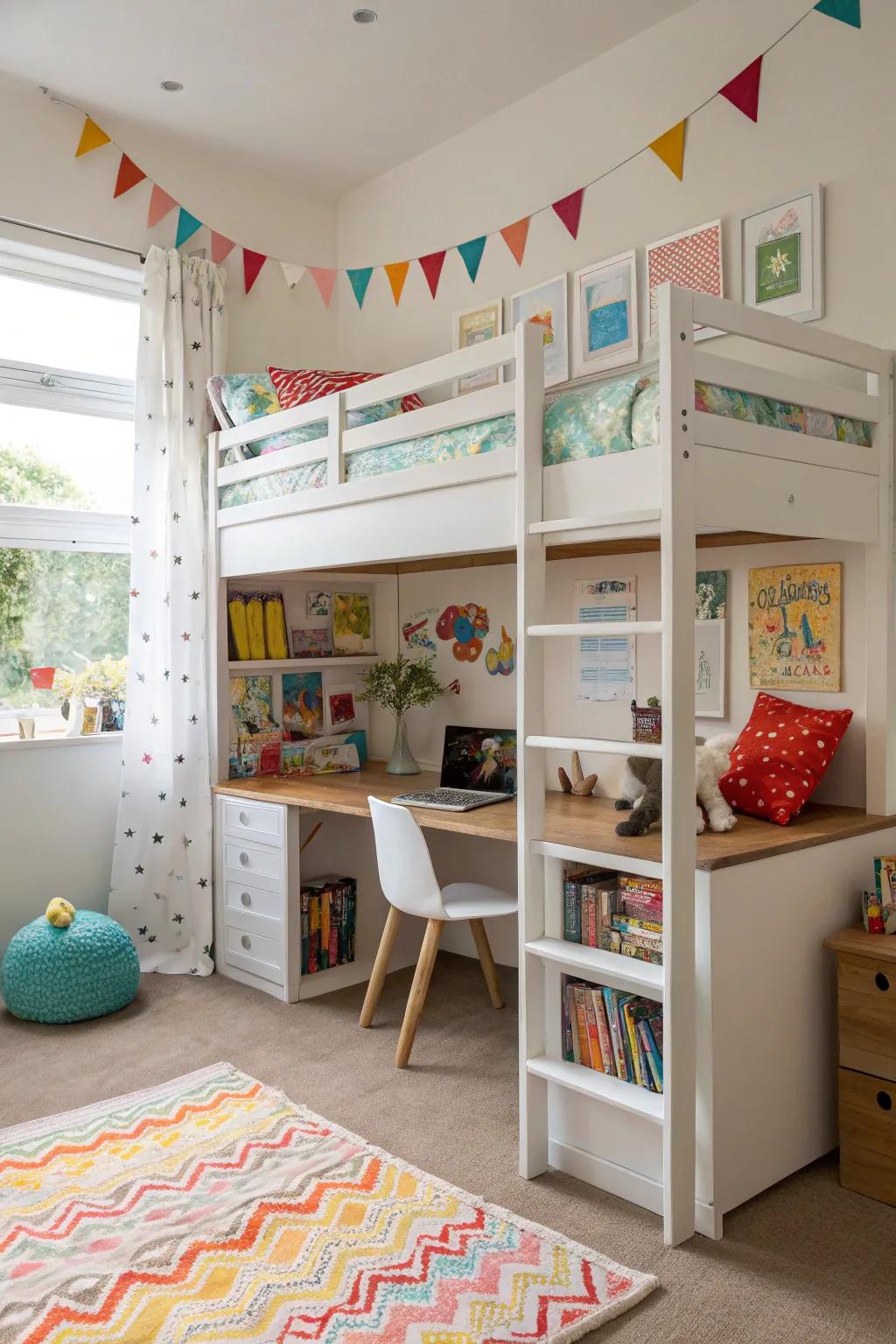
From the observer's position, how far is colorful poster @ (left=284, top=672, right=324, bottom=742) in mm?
3738

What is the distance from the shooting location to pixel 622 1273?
1.79m

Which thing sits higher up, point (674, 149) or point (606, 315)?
point (674, 149)

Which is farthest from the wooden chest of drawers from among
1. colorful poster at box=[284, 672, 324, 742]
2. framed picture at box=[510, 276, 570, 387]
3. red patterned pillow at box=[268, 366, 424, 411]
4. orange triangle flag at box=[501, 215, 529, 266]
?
orange triangle flag at box=[501, 215, 529, 266]

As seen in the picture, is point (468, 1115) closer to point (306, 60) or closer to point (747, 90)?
point (747, 90)

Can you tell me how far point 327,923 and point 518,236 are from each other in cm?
229

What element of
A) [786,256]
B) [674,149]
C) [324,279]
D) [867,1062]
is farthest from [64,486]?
[867,1062]

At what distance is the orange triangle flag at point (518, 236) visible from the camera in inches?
129

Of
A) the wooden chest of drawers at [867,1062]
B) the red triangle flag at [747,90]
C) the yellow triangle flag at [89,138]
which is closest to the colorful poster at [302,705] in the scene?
the yellow triangle flag at [89,138]

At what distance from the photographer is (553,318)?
3.15m

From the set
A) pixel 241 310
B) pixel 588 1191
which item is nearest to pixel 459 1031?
pixel 588 1191

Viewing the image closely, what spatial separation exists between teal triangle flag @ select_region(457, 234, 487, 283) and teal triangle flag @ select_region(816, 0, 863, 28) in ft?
4.11

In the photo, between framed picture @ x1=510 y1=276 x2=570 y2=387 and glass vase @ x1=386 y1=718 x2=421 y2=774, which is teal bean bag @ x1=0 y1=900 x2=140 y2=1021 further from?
framed picture @ x1=510 y1=276 x2=570 y2=387

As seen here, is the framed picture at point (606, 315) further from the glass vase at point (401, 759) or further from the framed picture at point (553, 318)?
the glass vase at point (401, 759)

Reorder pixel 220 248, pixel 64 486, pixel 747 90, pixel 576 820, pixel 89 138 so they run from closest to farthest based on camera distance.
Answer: pixel 576 820, pixel 747 90, pixel 89 138, pixel 64 486, pixel 220 248
